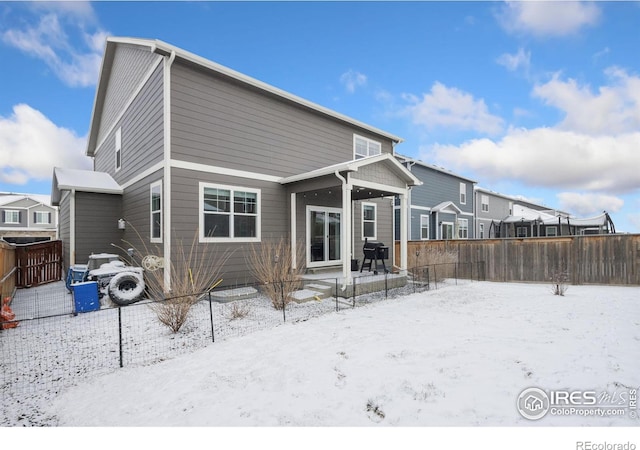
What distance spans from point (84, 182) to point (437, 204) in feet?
58.9

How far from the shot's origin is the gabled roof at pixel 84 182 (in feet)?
31.7

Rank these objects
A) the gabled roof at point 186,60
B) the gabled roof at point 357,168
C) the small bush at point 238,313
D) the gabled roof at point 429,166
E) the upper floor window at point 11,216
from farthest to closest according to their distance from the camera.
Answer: the upper floor window at point 11,216 < the gabled roof at point 429,166 < the gabled roof at point 357,168 < the gabled roof at point 186,60 < the small bush at point 238,313

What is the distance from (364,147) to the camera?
12.2 m

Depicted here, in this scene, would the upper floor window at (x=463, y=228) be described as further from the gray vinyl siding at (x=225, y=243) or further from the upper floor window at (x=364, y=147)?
the gray vinyl siding at (x=225, y=243)

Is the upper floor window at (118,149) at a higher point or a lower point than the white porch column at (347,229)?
higher

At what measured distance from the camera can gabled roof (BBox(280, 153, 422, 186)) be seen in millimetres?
7828

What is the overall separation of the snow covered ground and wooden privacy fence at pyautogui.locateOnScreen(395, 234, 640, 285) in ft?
17.4

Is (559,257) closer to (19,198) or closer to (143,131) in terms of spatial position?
(143,131)

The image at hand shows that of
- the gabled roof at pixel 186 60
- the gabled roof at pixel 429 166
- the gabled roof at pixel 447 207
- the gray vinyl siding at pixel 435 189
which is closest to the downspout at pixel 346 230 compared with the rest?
the gabled roof at pixel 186 60

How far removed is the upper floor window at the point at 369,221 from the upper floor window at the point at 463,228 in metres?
12.3

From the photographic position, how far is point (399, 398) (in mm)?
3008

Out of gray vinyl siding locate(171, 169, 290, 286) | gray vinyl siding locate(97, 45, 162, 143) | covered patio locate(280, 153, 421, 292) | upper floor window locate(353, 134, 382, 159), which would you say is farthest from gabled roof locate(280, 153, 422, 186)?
gray vinyl siding locate(97, 45, 162, 143)

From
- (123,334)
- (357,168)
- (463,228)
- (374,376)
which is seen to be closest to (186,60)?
(357,168)

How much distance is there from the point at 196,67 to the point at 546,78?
396 inches
